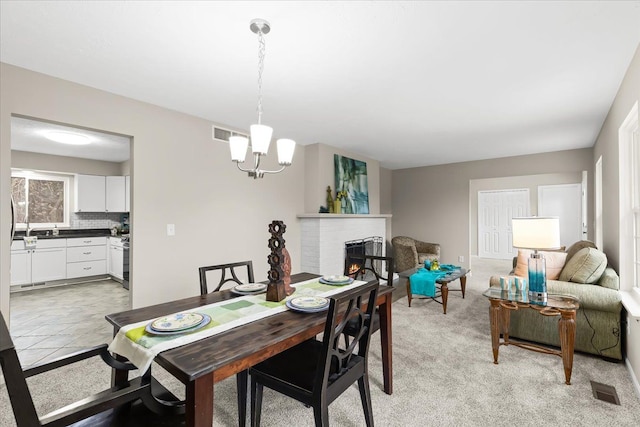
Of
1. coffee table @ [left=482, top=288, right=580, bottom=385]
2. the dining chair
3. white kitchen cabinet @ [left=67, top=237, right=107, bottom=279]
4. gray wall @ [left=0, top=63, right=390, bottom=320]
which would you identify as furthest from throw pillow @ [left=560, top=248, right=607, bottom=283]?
white kitchen cabinet @ [left=67, top=237, right=107, bottom=279]

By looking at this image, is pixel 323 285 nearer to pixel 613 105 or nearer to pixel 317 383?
pixel 317 383

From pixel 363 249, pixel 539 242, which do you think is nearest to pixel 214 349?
pixel 539 242

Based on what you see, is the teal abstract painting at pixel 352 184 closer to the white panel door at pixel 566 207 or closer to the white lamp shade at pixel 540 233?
the white lamp shade at pixel 540 233

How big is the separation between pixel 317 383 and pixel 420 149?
441 centimetres

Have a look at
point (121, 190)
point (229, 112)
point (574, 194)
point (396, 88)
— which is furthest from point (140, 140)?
point (574, 194)

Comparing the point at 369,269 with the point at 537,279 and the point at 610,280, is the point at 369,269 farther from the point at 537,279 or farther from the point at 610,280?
the point at 610,280

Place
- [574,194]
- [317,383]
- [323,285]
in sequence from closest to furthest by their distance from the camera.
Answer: [317,383] < [323,285] < [574,194]

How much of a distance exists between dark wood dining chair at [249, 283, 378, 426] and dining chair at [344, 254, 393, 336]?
1.04 ft

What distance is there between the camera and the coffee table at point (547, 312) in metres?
2.23

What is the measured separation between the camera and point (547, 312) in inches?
91.5

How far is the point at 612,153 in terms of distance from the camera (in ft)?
10.1

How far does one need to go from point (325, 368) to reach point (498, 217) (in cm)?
817

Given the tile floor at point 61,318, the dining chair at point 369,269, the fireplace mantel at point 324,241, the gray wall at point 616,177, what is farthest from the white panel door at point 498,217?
the tile floor at point 61,318

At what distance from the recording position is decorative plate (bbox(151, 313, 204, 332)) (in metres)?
1.38
